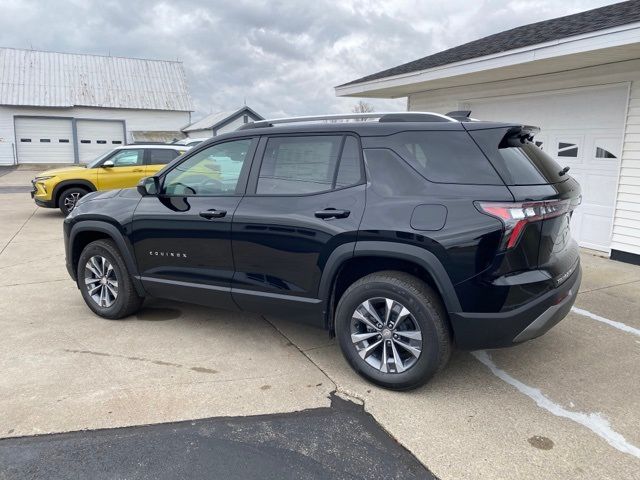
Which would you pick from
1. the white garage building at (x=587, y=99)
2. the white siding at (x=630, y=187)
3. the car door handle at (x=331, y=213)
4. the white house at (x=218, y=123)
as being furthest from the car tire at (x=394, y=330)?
the white house at (x=218, y=123)

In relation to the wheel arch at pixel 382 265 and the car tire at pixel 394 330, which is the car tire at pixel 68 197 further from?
the car tire at pixel 394 330

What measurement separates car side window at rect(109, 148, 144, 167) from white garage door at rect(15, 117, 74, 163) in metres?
20.9

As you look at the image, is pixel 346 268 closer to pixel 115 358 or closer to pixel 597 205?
pixel 115 358

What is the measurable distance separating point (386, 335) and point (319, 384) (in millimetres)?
615

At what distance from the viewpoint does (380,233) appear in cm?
316

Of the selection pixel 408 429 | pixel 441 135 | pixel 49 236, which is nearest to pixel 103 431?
pixel 408 429

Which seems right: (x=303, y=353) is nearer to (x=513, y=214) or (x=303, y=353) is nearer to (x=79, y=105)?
(x=513, y=214)

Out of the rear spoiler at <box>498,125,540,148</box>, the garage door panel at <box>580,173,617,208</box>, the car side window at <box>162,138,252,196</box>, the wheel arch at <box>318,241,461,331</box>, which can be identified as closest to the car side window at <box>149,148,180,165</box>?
the car side window at <box>162,138,252,196</box>

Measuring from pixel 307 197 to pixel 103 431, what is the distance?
1964 millimetres

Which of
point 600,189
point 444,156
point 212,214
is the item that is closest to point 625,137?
point 600,189

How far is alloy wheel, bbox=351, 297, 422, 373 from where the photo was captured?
3.19 meters

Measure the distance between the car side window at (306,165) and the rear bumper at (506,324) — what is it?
1206 mm

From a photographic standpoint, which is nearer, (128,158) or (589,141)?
(589,141)

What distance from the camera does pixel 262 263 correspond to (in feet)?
12.1
